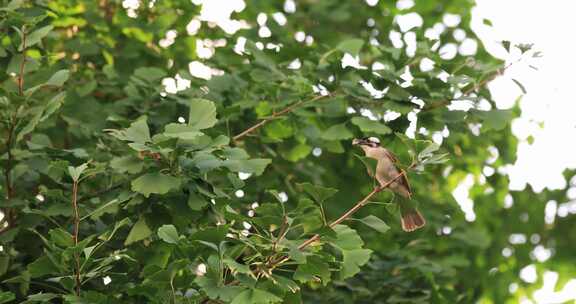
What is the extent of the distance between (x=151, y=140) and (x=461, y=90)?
173cm

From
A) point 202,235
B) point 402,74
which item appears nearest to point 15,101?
point 202,235

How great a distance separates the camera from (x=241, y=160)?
2.91 meters

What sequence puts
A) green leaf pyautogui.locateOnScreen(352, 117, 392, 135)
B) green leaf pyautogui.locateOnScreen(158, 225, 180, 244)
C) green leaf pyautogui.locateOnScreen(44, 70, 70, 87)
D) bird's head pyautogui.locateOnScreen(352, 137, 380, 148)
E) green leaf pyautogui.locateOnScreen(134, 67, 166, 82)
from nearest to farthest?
green leaf pyautogui.locateOnScreen(158, 225, 180, 244)
green leaf pyautogui.locateOnScreen(44, 70, 70, 87)
green leaf pyautogui.locateOnScreen(352, 117, 392, 135)
bird's head pyautogui.locateOnScreen(352, 137, 380, 148)
green leaf pyautogui.locateOnScreen(134, 67, 166, 82)

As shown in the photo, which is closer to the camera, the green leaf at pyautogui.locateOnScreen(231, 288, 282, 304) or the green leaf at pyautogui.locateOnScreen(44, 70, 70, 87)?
the green leaf at pyautogui.locateOnScreen(231, 288, 282, 304)

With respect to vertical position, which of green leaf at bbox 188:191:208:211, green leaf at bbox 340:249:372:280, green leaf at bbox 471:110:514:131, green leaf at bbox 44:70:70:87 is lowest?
green leaf at bbox 471:110:514:131

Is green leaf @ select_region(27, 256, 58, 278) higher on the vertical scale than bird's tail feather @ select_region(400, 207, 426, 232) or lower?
higher

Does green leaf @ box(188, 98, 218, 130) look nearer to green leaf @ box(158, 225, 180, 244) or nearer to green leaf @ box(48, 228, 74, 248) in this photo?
green leaf @ box(158, 225, 180, 244)

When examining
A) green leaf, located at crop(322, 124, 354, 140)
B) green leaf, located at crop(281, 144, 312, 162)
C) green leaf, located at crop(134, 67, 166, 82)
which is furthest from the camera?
green leaf, located at crop(281, 144, 312, 162)

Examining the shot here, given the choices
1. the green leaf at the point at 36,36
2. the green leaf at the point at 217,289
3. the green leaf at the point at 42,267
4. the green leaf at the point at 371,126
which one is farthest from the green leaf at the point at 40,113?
the green leaf at the point at 371,126

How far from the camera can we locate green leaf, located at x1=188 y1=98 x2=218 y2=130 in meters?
2.71

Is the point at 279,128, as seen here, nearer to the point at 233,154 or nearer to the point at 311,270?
the point at 233,154

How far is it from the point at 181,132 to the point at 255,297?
0.59m

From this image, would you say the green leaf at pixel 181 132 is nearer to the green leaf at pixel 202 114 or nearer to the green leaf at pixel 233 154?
the green leaf at pixel 202 114

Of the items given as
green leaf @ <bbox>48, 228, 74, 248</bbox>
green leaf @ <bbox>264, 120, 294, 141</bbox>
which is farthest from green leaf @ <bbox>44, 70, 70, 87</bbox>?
green leaf @ <bbox>264, 120, 294, 141</bbox>
